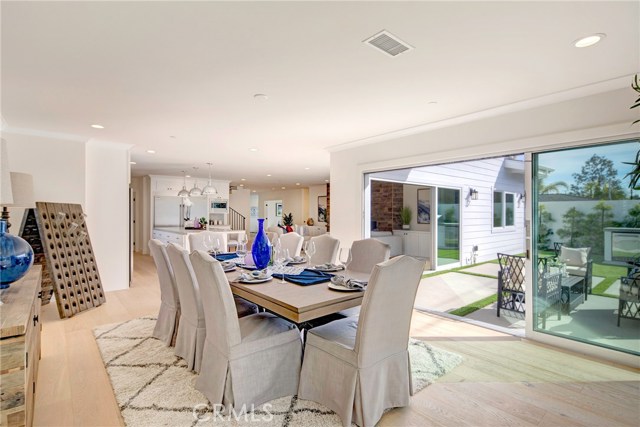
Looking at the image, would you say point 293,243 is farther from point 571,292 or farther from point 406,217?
point 406,217

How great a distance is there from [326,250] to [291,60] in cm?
213

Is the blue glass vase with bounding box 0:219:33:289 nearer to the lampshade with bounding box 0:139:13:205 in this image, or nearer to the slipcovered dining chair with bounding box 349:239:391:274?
the lampshade with bounding box 0:139:13:205

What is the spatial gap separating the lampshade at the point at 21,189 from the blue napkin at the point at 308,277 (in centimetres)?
301

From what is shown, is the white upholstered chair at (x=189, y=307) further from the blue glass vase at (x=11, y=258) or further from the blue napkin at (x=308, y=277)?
the blue glass vase at (x=11, y=258)

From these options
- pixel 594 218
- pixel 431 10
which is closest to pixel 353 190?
pixel 594 218

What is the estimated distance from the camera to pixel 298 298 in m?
2.02

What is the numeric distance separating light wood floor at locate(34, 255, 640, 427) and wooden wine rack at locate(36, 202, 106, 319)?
60 centimetres

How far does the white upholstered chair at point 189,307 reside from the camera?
2447 millimetres

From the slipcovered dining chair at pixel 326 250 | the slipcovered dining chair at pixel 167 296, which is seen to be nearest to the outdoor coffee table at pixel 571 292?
the slipcovered dining chair at pixel 326 250

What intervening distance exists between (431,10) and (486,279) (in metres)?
5.67

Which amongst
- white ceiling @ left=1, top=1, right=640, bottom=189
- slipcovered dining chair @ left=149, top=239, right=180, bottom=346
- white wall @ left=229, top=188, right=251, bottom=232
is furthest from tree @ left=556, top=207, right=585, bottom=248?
white wall @ left=229, top=188, right=251, bottom=232

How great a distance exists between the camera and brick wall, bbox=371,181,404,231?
8711mm

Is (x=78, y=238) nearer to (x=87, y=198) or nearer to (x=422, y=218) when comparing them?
(x=87, y=198)

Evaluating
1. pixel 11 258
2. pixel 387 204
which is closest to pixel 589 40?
pixel 11 258
